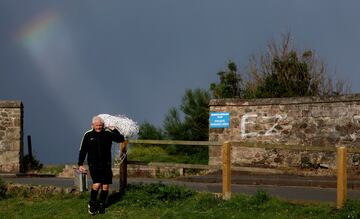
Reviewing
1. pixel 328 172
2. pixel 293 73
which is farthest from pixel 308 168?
pixel 293 73

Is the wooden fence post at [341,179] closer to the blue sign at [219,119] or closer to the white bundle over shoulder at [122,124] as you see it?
the white bundle over shoulder at [122,124]

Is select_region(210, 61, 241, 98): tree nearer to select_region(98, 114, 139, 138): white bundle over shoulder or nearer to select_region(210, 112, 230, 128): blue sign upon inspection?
select_region(210, 112, 230, 128): blue sign

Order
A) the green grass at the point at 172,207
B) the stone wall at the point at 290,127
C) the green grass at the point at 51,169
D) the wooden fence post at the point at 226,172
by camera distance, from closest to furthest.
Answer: the green grass at the point at 172,207, the wooden fence post at the point at 226,172, the stone wall at the point at 290,127, the green grass at the point at 51,169

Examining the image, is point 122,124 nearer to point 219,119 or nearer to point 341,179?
point 341,179

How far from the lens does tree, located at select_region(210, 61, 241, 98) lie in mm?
29328

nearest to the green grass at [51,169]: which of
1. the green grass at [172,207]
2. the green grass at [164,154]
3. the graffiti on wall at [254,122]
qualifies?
the green grass at [164,154]

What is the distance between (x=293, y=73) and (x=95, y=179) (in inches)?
729

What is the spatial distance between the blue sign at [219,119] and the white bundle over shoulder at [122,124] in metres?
9.20

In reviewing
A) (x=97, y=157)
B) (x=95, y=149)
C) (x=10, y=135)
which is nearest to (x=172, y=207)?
(x=97, y=157)

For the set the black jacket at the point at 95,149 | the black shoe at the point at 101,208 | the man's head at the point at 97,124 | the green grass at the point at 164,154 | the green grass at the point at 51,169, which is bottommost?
the green grass at the point at 51,169

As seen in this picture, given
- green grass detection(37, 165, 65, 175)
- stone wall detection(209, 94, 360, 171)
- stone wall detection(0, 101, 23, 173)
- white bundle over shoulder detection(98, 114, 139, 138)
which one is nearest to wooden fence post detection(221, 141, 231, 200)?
white bundle over shoulder detection(98, 114, 139, 138)

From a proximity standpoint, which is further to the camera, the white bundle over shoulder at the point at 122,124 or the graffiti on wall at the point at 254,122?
the graffiti on wall at the point at 254,122

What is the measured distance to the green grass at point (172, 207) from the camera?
11047mm

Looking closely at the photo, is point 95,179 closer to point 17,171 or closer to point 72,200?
point 72,200
